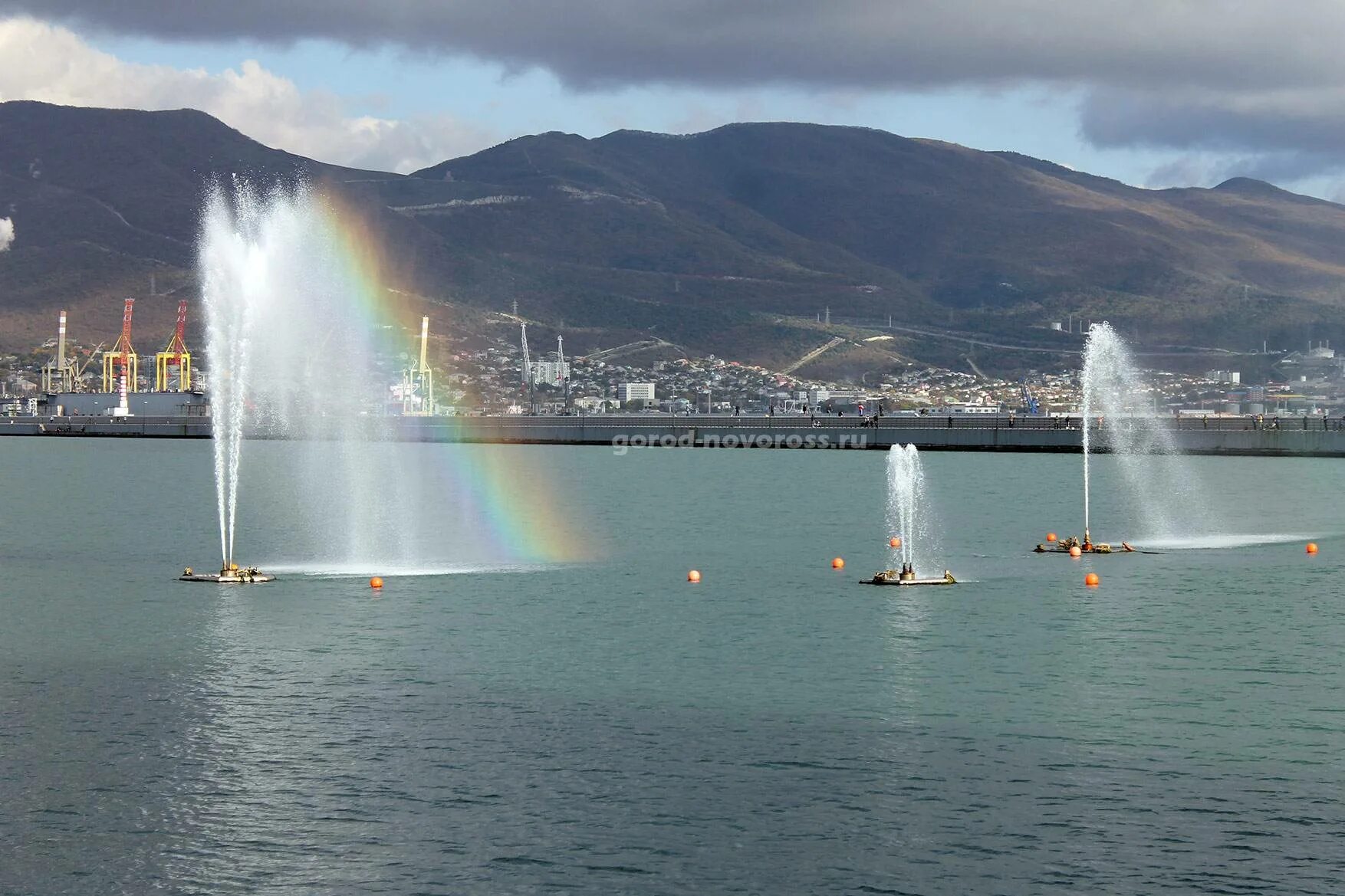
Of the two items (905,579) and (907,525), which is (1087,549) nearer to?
(905,579)

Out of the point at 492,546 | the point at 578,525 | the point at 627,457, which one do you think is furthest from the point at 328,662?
the point at 627,457

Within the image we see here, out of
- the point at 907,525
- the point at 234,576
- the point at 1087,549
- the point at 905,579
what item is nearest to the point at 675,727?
the point at 905,579

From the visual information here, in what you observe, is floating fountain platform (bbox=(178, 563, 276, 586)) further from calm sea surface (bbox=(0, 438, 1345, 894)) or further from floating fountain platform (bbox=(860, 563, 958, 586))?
floating fountain platform (bbox=(860, 563, 958, 586))

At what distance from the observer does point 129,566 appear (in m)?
59.4

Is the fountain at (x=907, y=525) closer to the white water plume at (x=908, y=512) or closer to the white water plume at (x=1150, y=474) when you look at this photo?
the white water plume at (x=908, y=512)

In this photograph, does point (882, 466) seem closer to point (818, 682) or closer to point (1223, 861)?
point (818, 682)

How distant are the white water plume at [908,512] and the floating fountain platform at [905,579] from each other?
0.96m

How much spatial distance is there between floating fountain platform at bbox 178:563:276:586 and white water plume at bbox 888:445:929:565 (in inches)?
778

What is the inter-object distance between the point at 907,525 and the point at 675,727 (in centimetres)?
4801

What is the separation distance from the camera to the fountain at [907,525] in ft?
173

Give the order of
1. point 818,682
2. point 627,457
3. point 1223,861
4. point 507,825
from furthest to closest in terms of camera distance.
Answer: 1. point 627,457
2. point 818,682
3. point 507,825
4. point 1223,861

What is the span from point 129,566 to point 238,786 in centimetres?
3514

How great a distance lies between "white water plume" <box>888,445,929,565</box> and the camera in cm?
6147

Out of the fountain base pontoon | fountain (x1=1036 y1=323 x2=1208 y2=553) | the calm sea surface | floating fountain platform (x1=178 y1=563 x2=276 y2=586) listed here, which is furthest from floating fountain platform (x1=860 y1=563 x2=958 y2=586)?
floating fountain platform (x1=178 y1=563 x2=276 y2=586)
